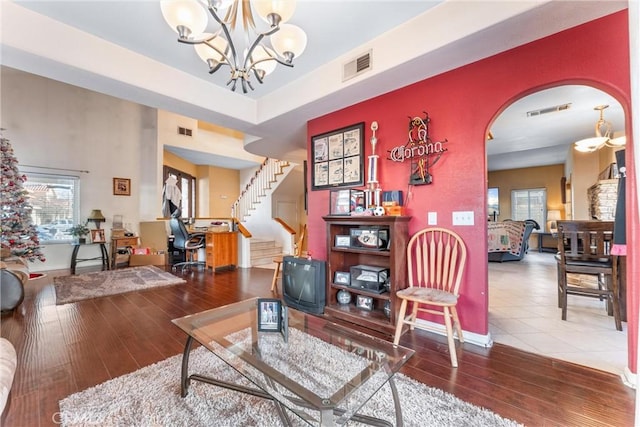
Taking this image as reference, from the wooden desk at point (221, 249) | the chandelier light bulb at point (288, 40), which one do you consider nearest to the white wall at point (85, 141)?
the wooden desk at point (221, 249)

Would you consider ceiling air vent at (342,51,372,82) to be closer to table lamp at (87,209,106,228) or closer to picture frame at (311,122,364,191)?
picture frame at (311,122,364,191)

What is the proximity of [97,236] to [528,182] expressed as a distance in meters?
12.8

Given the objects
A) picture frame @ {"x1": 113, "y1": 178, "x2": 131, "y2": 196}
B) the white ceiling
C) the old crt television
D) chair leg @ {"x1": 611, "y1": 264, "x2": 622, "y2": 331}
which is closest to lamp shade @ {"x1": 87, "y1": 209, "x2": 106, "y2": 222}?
picture frame @ {"x1": 113, "y1": 178, "x2": 131, "y2": 196}

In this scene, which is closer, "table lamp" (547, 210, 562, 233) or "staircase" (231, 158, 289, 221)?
"staircase" (231, 158, 289, 221)

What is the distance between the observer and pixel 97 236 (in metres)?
5.74

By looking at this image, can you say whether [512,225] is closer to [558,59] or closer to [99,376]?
[558,59]

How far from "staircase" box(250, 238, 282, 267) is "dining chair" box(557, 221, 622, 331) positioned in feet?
17.1

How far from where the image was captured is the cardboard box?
577 cm

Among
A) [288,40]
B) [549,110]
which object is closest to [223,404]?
[288,40]

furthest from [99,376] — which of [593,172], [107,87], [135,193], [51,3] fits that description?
[593,172]

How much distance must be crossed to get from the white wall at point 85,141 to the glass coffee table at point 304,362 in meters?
6.22

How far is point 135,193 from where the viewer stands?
6.63m

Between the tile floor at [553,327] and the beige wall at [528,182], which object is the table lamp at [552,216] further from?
the tile floor at [553,327]

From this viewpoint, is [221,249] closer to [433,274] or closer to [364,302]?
[364,302]
